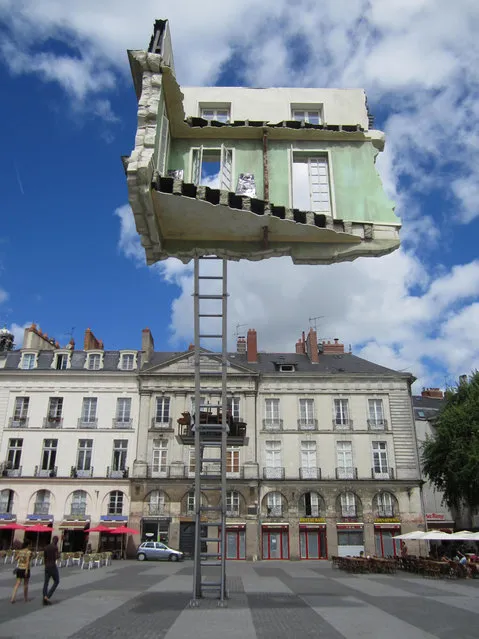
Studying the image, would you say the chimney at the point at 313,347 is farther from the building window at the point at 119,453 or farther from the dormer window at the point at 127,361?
the building window at the point at 119,453

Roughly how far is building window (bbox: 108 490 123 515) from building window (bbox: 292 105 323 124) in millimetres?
31171

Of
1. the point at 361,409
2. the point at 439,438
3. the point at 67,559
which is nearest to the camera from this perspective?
the point at 67,559

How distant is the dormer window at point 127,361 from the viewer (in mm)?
39906

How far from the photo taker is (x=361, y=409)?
38.6 m

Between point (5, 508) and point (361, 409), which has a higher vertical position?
point (361, 409)

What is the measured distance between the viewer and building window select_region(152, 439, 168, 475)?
36691mm

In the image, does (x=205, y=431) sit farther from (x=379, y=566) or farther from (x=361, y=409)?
(x=361, y=409)

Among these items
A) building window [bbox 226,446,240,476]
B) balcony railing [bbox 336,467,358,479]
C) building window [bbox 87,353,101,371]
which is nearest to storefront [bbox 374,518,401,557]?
balcony railing [bbox 336,467,358,479]

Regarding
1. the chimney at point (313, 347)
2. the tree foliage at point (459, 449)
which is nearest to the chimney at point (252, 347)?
the chimney at point (313, 347)

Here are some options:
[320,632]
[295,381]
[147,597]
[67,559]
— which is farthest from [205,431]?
[295,381]

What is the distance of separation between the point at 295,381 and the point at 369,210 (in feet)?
98.1

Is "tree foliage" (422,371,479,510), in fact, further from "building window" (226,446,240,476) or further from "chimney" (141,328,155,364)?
"chimney" (141,328,155,364)

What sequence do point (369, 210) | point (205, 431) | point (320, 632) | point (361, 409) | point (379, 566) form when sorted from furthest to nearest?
1. point (361, 409)
2. point (379, 566)
3. point (205, 431)
4. point (369, 210)
5. point (320, 632)

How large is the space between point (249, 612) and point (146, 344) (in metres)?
31.0
